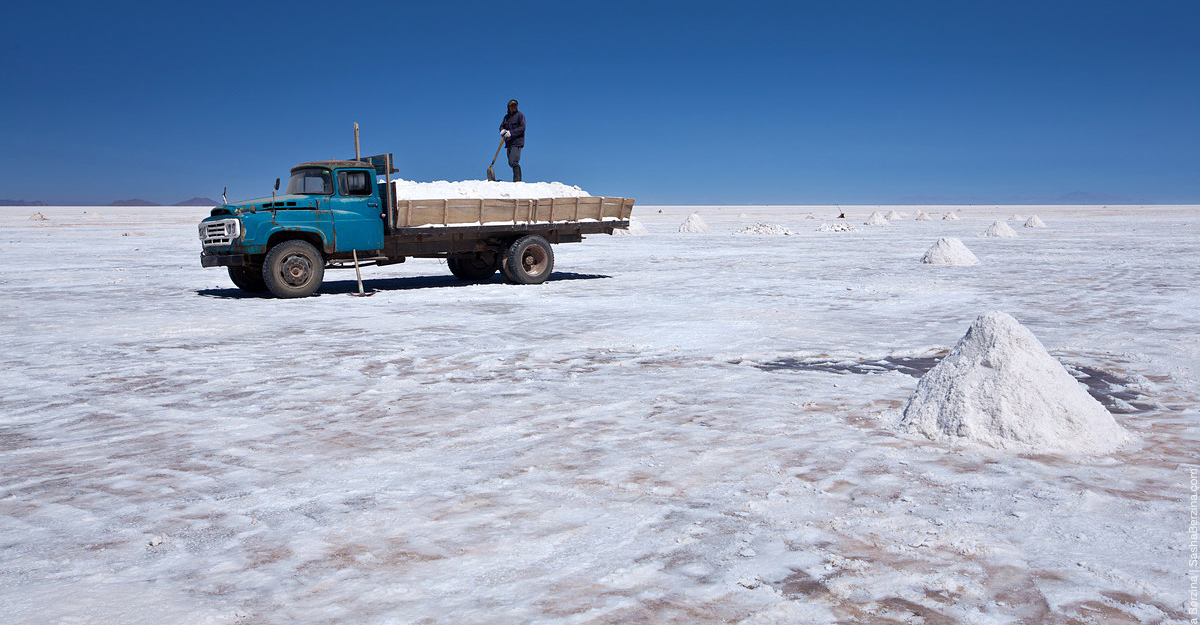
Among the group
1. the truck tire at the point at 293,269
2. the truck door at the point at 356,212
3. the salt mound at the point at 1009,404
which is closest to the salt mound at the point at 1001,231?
the truck door at the point at 356,212

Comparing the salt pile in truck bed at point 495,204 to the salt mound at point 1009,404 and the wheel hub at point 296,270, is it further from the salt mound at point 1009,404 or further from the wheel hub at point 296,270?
the salt mound at point 1009,404

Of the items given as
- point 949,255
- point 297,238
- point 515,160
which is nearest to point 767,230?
point 949,255

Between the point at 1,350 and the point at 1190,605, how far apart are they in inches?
397

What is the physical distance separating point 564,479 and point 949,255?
16.7 m

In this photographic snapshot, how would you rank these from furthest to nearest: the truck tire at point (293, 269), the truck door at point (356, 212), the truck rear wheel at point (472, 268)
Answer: the truck rear wheel at point (472, 268) → the truck door at point (356, 212) → the truck tire at point (293, 269)

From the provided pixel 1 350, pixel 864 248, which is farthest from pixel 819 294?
pixel 864 248

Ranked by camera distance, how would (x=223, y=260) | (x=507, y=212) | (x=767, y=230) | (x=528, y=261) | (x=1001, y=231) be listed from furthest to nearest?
1. (x=767, y=230)
2. (x=1001, y=231)
3. (x=528, y=261)
4. (x=507, y=212)
5. (x=223, y=260)

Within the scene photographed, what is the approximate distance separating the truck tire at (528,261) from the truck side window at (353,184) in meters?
2.70

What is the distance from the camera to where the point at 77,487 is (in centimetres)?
468

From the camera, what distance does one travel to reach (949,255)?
63.2 ft

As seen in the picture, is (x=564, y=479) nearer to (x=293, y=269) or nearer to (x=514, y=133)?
(x=293, y=269)

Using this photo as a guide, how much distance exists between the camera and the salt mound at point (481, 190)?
14.5 m

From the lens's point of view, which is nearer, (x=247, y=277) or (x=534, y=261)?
(x=247, y=277)

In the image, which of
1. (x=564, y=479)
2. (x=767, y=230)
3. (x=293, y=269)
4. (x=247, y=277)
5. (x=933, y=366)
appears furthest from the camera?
(x=767, y=230)
